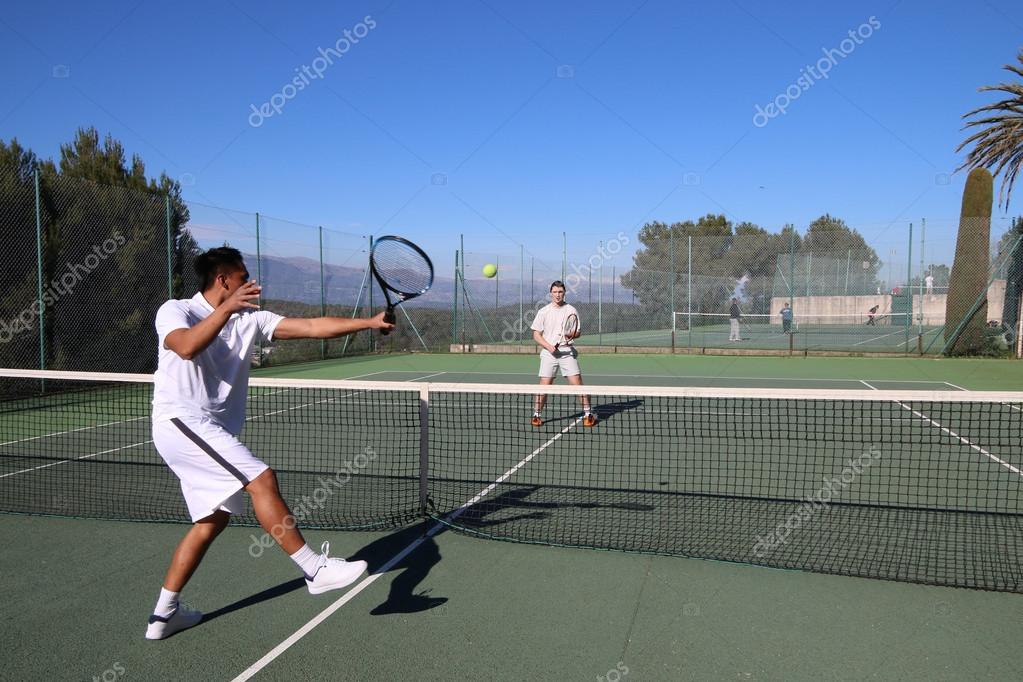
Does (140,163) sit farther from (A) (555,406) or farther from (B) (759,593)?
(B) (759,593)

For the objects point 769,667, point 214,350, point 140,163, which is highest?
point 140,163

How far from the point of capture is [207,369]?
3254mm

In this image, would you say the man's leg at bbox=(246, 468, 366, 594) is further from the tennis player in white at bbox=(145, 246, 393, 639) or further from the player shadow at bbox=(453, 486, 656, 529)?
the player shadow at bbox=(453, 486, 656, 529)

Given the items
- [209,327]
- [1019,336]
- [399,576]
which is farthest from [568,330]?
[1019,336]

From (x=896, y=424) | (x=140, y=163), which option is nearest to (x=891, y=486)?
(x=896, y=424)

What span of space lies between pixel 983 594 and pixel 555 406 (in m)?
7.10

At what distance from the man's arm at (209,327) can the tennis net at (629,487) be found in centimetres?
180

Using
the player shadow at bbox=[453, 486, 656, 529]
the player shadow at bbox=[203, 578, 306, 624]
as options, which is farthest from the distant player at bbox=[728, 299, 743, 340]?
the player shadow at bbox=[203, 578, 306, 624]

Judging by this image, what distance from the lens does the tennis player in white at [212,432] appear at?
3.12m

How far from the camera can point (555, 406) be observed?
1066 cm

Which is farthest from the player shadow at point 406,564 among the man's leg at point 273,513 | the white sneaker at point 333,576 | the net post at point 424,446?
the man's leg at point 273,513

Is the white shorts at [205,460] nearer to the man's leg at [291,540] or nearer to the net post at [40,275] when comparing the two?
the man's leg at [291,540]

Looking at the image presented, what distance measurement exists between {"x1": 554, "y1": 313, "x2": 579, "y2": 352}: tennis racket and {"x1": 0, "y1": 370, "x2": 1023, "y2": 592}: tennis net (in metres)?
1.07

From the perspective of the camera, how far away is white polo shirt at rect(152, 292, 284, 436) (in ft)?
10.4
